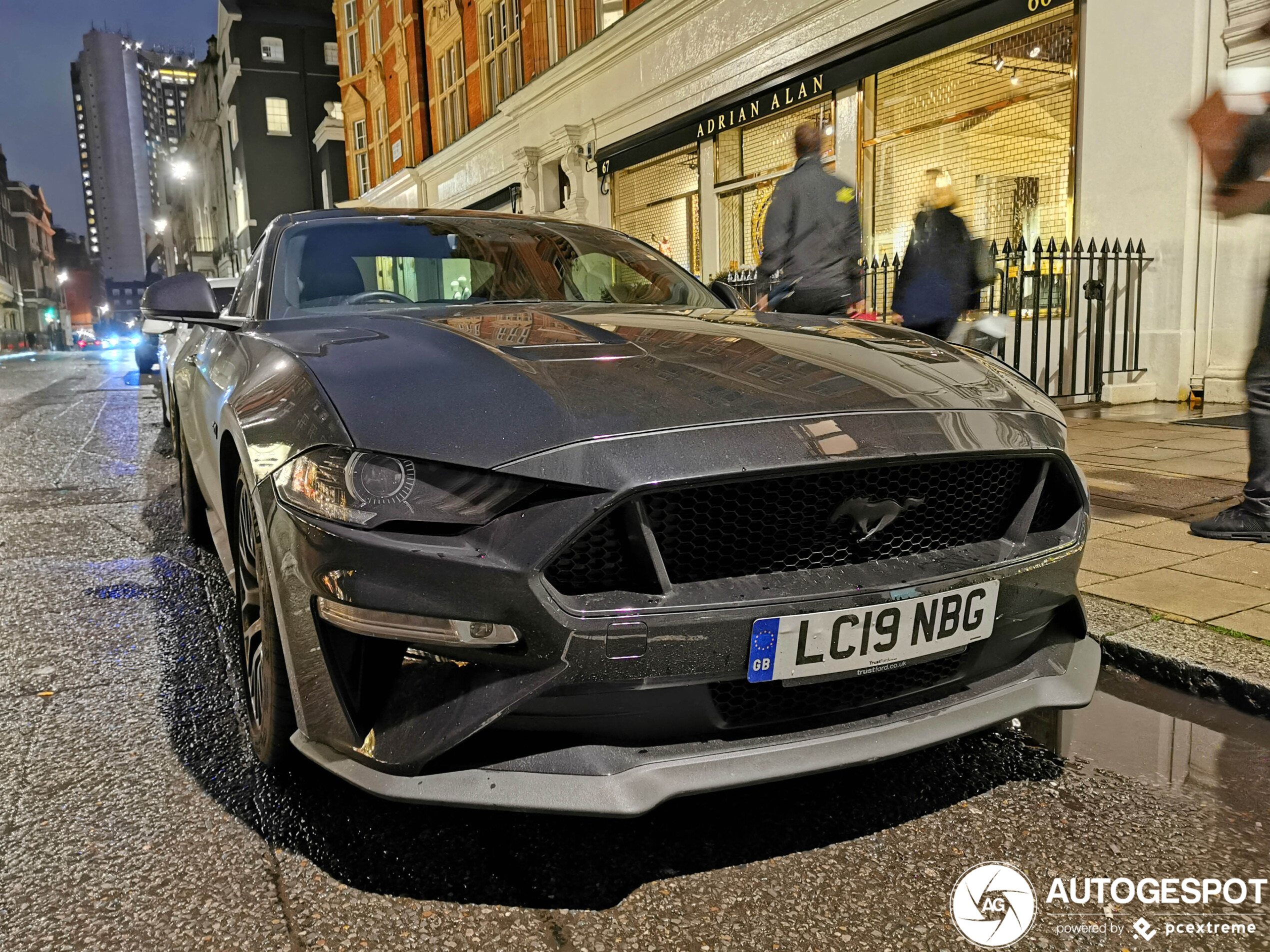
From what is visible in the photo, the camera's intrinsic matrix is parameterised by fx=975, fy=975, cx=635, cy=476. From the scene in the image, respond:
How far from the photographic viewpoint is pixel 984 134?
401 inches

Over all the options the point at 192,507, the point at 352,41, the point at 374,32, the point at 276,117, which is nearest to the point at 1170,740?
the point at 192,507

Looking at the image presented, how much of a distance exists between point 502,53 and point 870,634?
23.0 m

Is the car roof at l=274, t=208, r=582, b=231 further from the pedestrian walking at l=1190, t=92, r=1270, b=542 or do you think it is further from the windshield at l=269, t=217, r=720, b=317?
the pedestrian walking at l=1190, t=92, r=1270, b=542

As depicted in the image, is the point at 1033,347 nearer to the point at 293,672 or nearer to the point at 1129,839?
the point at 1129,839

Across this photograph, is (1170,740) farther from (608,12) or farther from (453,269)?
(608,12)

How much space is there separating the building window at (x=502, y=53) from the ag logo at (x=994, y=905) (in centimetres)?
2130

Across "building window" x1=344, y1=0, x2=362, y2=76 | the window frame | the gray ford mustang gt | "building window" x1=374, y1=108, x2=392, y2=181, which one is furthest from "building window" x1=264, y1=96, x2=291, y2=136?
the gray ford mustang gt

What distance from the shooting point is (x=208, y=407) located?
3.00 metres

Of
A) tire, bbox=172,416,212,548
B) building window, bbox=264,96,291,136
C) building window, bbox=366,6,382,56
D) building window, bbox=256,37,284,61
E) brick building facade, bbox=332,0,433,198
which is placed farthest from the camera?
building window, bbox=264,96,291,136

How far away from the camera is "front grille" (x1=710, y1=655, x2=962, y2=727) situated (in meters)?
1.77

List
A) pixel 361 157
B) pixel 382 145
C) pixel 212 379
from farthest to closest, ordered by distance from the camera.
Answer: pixel 361 157 → pixel 382 145 → pixel 212 379

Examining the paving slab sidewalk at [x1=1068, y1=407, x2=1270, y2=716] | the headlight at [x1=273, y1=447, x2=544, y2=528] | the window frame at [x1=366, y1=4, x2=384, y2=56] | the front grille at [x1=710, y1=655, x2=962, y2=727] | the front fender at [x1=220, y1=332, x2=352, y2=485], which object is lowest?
the paving slab sidewalk at [x1=1068, y1=407, x2=1270, y2=716]

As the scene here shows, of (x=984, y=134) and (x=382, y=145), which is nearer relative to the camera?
(x=984, y=134)

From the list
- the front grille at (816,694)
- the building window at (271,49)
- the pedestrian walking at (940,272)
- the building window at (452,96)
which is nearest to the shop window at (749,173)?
the pedestrian walking at (940,272)
